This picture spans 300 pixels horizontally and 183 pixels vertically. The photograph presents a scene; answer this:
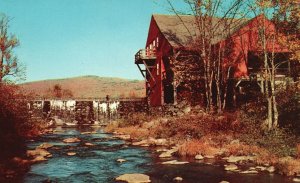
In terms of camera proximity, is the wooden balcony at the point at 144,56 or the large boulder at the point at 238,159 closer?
the large boulder at the point at 238,159

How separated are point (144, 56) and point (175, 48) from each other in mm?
6405

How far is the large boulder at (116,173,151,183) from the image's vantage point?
13.9 metres

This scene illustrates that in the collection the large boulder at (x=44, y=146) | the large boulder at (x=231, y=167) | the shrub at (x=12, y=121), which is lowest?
the large boulder at (x=231, y=167)

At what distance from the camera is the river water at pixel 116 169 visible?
14211 millimetres

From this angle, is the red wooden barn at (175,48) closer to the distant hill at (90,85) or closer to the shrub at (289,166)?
the shrub at (289,166)

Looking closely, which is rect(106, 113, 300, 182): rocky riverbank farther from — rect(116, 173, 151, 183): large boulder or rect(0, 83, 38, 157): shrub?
rect(0, 83, 38, 157): shrub

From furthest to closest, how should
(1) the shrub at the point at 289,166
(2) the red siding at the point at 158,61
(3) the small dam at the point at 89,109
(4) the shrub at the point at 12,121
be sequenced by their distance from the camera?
(3) the small dam at the point at 89,109, (2) the red siding at the point at 158,61, (4) the shrub at the point at 12,121, (1) the shrub at the point at 289,166

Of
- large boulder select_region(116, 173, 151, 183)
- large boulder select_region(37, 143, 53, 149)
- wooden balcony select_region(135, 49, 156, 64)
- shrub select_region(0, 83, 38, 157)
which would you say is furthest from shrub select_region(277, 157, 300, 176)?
wooden balcony select_region(135, 49, 156, 64)

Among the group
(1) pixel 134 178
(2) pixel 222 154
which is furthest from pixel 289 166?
(1) pixel 134 178

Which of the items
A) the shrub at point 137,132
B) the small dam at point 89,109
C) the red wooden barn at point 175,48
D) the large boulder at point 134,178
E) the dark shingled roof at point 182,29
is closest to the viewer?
the large boulder at point 134,178

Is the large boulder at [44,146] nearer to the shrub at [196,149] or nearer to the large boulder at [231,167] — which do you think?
the shrub at [196,149]

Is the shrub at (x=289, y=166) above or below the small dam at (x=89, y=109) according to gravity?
below

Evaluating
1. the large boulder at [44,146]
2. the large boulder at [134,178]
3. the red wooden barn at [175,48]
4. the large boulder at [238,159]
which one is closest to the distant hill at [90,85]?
the red wooden barn at [175,48]

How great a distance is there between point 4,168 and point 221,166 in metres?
10.1
